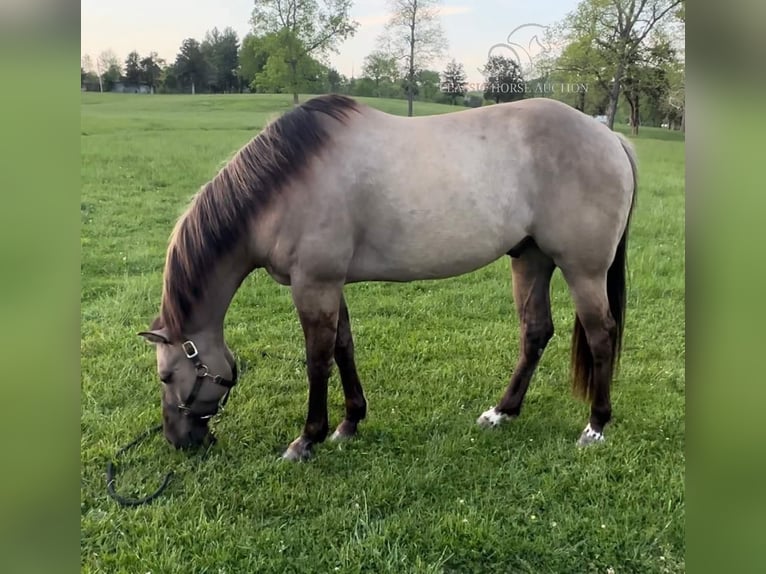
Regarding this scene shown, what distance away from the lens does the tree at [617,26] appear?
3053 millimetres

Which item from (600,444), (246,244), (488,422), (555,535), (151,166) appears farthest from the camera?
(151,166)

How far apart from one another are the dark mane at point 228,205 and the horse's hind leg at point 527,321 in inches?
51.9

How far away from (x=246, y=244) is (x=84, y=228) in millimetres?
1736

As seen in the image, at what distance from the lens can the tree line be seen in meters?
2.98

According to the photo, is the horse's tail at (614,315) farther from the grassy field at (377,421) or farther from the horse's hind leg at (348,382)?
the horse's hind leg at (348,382)

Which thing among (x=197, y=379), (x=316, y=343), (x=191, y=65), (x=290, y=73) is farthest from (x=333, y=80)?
(x=197, y=379)

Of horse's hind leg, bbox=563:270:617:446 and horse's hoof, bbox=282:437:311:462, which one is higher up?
horse's hind leg, bbox=563:270:617:446

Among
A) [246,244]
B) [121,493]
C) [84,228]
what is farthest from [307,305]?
[84,228]

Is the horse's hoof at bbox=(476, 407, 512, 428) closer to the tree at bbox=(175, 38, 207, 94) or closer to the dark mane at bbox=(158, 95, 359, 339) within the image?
the dark mane at bbox=(158, 95, 359, 339)

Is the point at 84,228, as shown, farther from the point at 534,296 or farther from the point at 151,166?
the point at 534,296

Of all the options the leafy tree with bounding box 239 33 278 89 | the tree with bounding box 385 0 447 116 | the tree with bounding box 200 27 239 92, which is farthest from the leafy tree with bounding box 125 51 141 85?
the tree with bounding box 385 0 447 116

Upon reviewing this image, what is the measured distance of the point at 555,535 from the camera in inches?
91.7

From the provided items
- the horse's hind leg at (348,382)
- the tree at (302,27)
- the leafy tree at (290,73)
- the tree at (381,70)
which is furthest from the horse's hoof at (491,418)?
the tree at (302,27)

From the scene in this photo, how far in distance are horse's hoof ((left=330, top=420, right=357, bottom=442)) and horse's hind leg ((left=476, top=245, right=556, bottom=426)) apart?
683 mm
